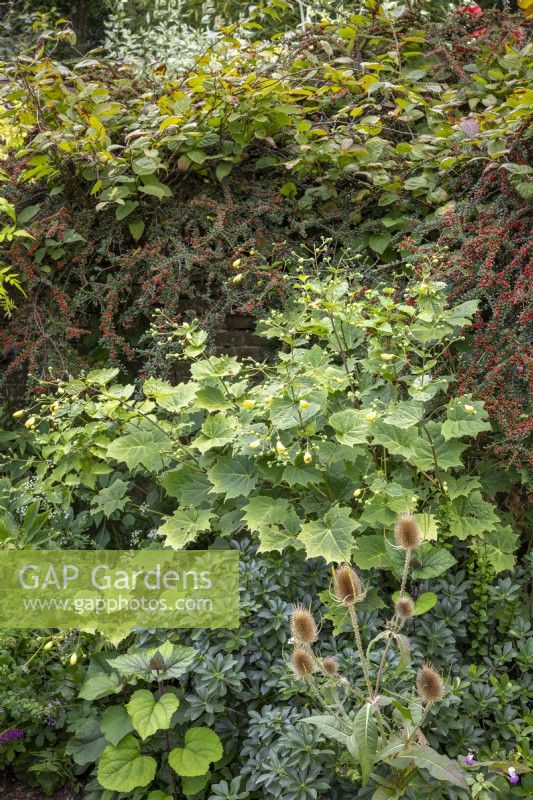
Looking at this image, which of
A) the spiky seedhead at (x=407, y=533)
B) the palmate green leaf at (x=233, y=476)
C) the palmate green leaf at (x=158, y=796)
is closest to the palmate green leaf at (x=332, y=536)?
the palmate green leaf at (x=233, y=476)

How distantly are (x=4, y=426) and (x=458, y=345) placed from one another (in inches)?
84.1

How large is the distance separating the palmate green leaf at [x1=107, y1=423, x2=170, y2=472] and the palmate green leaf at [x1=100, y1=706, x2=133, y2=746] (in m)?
0.72

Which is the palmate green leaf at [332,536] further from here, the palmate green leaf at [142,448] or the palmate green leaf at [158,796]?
the palmate green leaf at [158,796]

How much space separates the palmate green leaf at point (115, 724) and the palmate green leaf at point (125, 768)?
0.03 metres

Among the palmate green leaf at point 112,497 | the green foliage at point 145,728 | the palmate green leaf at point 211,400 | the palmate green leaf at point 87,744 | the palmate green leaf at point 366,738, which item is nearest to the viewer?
the palmate green leaf at point 366,738

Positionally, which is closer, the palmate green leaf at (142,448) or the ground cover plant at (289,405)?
the ground cover plant at (289,405)

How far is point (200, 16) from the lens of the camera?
7160mm

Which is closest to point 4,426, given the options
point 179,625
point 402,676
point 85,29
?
point 179,625

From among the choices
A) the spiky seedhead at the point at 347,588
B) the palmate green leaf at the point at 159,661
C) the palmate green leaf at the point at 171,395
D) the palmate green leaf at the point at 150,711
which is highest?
the spiky seedhead at the point at 347,588

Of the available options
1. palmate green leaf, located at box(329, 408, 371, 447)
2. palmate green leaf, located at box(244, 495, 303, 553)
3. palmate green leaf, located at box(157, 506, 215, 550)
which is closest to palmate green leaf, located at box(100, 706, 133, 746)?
palmate green leaf, located at box(157, 506, 215, 550)

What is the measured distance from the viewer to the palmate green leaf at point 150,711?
6.48 feet

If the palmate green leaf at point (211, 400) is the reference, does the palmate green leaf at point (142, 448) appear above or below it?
below

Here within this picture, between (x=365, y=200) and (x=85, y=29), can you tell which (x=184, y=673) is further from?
(x=85, y=29)

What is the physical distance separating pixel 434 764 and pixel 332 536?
64 centimetres
